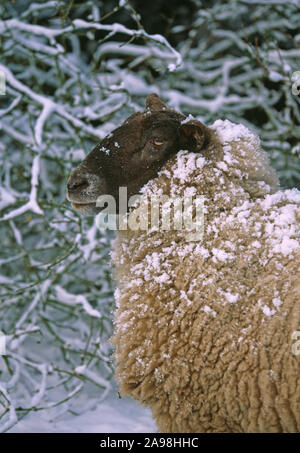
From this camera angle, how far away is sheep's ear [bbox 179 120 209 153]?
7.10 ft

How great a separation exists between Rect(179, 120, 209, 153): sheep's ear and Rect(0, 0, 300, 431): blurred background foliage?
3.51ft

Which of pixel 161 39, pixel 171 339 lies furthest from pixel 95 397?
pixel 161 39

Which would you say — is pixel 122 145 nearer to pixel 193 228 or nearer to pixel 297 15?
pixel 193 228

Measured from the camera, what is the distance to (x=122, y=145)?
7.60ft

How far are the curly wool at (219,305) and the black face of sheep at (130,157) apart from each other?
0.27ft

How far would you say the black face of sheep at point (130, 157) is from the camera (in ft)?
7.40

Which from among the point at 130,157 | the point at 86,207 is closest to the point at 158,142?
the point at 130,157

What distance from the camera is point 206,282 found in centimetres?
204

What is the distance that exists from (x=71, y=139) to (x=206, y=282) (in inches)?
105

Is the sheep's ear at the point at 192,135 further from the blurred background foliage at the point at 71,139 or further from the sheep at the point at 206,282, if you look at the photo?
the blurred background foliage at the point at 71,139

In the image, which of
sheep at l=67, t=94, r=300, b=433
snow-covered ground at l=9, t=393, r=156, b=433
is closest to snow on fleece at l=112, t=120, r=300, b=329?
sheep at l=67, t=94, r=300, b=433

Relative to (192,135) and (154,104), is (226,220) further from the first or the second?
(154,104)

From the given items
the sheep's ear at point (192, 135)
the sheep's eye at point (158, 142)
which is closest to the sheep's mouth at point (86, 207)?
the sheep's eye at point (158, 142)

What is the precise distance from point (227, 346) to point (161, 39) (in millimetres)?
2282
